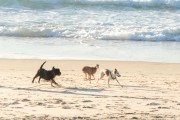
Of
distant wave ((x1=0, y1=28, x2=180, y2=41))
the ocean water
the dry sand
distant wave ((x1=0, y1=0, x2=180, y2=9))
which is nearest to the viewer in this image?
the dry sand

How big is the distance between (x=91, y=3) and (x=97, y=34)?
27.9 ft

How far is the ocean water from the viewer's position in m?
14.7

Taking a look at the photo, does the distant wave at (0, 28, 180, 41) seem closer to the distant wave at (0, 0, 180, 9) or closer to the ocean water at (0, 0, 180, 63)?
the ocean water at (0, 0, 180, 63)

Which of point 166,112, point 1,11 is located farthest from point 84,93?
point 1,11

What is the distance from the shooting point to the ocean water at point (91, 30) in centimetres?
1466

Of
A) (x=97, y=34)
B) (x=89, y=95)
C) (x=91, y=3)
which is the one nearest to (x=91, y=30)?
(x=97, y=34)

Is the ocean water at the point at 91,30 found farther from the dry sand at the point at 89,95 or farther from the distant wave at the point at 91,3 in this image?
the dry sand at the point at 89,95

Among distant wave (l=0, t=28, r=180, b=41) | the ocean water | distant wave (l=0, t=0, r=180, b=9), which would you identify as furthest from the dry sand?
distant wave (l=0, t=0, r=180, b=9)

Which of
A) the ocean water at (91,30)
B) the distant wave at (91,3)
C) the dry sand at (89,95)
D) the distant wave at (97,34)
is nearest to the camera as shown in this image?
the dry sand at (89,95)

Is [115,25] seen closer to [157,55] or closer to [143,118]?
[157,55]

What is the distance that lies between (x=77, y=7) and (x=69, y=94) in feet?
61.0

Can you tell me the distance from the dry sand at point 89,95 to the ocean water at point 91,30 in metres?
1.90

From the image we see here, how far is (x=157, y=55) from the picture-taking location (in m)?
14.5

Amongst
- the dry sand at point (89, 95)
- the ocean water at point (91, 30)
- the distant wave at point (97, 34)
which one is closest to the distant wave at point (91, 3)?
the ocean water at point (91, 30)
